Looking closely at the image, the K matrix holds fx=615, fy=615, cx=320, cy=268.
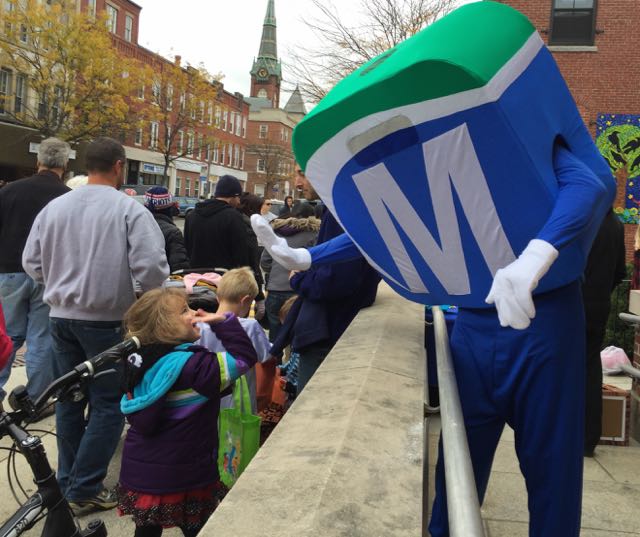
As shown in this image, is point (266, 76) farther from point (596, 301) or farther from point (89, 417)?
point (89, 417)

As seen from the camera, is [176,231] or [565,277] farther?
[176,231]

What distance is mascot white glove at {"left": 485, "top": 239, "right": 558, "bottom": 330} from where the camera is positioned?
5.83 ft

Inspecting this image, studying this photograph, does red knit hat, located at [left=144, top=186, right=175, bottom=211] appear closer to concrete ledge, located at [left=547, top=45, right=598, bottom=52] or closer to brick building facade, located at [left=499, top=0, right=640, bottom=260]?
brick building facade, located at [left=499, top=0, right=640, bottom=260]

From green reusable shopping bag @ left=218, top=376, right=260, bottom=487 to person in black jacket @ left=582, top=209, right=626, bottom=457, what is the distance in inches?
88.5

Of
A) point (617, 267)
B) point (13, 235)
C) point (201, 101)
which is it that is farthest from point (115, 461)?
point (201, 101)

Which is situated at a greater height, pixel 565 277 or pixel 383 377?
pixel 565 277

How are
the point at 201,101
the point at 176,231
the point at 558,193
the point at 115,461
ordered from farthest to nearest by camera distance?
the point at 201,101 → the point at 176,231 → the point at 115,461 → the point at 558,193

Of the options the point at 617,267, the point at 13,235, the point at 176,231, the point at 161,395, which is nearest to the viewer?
the point at 161,395

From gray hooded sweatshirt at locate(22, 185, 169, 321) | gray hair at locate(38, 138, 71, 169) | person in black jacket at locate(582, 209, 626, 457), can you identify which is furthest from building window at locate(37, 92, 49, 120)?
person in black jacket at locate(582, 209, 626, 457)

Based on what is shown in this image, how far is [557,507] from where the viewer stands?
2.07 m

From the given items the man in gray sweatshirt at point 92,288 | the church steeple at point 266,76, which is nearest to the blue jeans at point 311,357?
the man in gray sweatshirt at point 92,288

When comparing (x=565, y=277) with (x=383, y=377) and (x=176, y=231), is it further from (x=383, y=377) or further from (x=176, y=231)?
(x=176, y=231)

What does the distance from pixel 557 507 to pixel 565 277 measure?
776mm

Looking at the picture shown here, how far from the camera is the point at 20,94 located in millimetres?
29078
